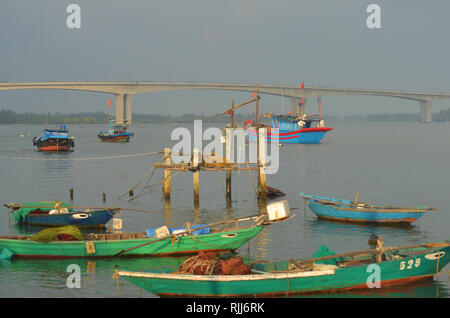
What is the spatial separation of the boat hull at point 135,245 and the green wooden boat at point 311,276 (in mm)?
3362

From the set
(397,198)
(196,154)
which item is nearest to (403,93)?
(397,198)

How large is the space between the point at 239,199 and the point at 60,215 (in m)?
14.9

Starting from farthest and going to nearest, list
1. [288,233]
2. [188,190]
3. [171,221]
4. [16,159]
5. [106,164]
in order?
1. [16,159]
2. [106,164]
3. [188,190]
4. [171,221]
5. [288,233]

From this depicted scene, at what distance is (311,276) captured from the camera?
17.6 metres

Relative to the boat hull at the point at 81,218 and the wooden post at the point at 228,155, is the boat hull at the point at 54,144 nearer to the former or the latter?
the wooden post at the point at 228,155

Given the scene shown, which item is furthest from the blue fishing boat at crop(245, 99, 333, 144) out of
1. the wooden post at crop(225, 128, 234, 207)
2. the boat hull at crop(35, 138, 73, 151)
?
the wooden post at crop(225, 128, 234, 207)

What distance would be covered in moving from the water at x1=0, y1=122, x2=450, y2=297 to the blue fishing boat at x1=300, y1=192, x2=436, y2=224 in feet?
1.58

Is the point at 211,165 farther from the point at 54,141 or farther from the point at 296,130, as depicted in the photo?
the point at 296,130

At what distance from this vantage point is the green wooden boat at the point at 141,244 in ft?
72.7

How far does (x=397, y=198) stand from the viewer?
137 feet

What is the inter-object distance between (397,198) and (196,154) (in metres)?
17.1

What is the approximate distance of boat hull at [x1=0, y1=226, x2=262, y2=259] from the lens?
2222 cm
